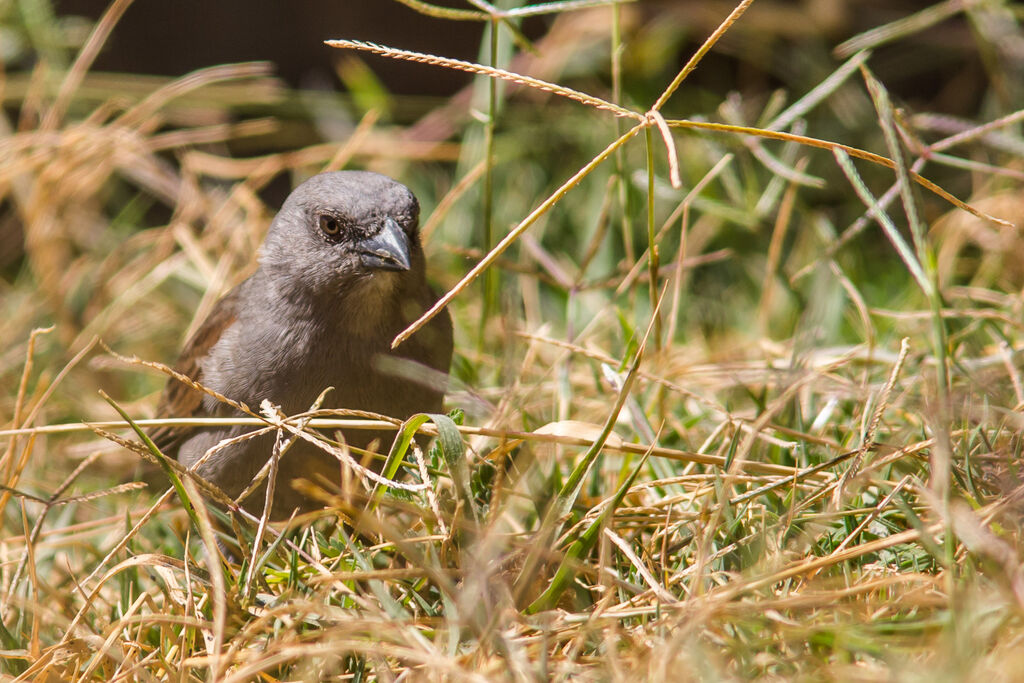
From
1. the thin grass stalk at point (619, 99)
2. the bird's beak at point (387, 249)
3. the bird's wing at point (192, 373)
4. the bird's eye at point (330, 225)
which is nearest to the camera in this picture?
the bird's beak at point (387, 249)

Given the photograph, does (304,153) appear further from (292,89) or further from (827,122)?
(827,122)

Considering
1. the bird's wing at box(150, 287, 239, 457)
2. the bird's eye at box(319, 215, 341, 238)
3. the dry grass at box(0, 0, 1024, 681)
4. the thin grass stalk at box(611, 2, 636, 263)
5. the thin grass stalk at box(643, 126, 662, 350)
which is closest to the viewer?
the dry grass at box(0, 0, 1024, 681)

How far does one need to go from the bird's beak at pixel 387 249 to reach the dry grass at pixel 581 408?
30 cm

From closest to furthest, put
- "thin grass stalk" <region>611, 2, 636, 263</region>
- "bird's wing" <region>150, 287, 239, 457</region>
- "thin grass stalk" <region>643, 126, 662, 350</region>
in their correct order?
"thin grass stalk" <region>643, 126, 662, 350</region> → "thin grass stalk" <region>611, 2, 636, 263</region> → "bird's wing" <region>150, 287, 239, 457</region>

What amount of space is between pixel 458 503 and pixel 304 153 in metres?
3.02

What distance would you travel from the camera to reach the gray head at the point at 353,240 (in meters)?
2.85

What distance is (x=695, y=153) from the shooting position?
15.4ft

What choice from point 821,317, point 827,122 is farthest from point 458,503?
point 827,122

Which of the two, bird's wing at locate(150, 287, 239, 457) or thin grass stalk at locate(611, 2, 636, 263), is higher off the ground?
thin grass stalk at locate(611, 2, 636, 263)

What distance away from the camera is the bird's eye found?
295cm

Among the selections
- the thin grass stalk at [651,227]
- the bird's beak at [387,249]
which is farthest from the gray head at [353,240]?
the thin grass stalk at [651,227]

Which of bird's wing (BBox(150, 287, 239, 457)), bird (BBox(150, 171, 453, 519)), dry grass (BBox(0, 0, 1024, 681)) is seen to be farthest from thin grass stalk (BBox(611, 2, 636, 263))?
bird's wing (BBox(150, 287, 239, 457))

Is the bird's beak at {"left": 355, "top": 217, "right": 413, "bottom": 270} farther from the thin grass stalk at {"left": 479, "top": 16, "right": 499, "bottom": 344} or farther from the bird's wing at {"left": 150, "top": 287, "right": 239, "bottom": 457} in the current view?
the bird's wing at {"left": 150, "top": 287, "right": 239, "bottom": 457}

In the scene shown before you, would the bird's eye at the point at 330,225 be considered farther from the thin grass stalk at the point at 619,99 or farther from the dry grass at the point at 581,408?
the thin grass stalk at the point at 619,99
